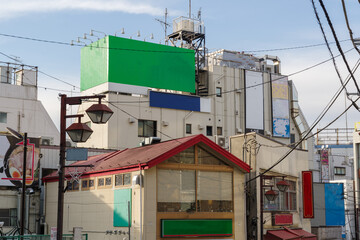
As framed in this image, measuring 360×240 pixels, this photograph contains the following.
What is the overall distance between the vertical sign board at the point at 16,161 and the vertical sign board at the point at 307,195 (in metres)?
18.1

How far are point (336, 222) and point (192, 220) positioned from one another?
33.1 m

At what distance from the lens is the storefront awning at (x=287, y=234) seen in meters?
31.3

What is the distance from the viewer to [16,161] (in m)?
37.7

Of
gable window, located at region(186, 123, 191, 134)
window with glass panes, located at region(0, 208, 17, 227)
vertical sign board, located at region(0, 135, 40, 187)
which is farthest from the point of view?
gable window, located at region(186, 123, 191, 134)

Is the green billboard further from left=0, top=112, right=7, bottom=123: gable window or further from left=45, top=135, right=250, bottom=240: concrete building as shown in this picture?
left=45, top=135, right=250, bottom=240: concrete building

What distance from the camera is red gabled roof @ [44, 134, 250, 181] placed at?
1013 inches

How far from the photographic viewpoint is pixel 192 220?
1054 inches

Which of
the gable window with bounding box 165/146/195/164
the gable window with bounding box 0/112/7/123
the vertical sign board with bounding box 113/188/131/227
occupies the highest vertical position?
the gable window with bounding box 0/112/7/123

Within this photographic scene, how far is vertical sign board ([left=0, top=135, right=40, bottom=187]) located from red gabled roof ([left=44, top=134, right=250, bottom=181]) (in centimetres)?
824

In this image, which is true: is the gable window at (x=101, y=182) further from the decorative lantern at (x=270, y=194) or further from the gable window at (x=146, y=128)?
the gable window at (x=146, y=128)

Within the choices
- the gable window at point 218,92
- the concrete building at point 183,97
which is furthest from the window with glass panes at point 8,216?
the gable window at point 218,92

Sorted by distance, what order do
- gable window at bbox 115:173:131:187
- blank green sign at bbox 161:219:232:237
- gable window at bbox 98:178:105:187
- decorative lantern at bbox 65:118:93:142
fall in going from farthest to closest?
gable window at bbox 98:178:105:187 → gable window at bbox 115:173:131:187 → blank green sign at bbox 161:219:232:237 → decorative lantern at bbox 65:118:93:142

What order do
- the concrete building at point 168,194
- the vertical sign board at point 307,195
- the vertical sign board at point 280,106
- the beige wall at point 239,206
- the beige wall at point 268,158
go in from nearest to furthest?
the concrete building at point 168,194, the beige wall at point 239,206, the beige wall at point 268,158, the vertical sign board at point 307,195, the vertical sign board at point 280,106

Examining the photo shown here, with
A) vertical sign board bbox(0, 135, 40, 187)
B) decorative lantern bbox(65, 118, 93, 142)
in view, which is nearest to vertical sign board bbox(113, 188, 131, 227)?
decorative lantern bbox(65, 118, 93, 142)
